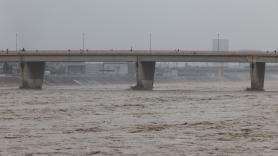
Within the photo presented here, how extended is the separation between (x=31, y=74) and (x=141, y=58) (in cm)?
2234

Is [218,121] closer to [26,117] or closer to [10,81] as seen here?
[26,117]

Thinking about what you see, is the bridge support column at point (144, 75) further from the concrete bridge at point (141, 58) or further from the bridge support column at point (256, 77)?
the bridge support column at point (256, 77)

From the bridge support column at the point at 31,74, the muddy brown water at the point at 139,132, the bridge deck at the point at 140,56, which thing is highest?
the bridge deck at the point at 140,56

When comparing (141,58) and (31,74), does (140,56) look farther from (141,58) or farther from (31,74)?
(31,74)

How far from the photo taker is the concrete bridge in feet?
330

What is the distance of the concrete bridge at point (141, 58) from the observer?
330ft

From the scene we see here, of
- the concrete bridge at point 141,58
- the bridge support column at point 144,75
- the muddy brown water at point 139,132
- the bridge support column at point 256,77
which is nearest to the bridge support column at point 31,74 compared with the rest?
the concrete bridge at point 141,58

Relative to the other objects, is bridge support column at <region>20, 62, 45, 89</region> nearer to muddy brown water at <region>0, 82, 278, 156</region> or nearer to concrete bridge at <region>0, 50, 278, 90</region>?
concrete bridge at <region>0, 50, 278, 90</region>

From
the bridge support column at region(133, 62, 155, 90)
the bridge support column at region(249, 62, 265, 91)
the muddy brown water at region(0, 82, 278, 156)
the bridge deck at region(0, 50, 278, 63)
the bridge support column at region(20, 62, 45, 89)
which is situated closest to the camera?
A: the muddy brown water at region(0, 82, 278, 156)

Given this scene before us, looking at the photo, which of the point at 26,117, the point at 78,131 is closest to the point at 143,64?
the point at 26,117

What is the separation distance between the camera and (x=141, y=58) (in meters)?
106

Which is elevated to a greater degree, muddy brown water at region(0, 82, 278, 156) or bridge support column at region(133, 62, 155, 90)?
muddy brown water at region(0, 82, 278, 156)

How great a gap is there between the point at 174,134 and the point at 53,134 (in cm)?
700

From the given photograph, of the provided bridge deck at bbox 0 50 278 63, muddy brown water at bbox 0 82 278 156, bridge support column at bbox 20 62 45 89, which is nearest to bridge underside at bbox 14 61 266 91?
bridge support column at bbox 20 62 45 89
